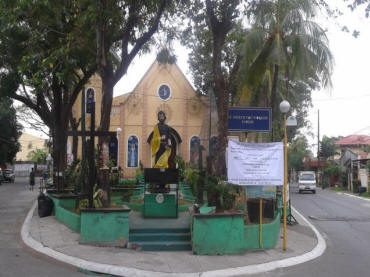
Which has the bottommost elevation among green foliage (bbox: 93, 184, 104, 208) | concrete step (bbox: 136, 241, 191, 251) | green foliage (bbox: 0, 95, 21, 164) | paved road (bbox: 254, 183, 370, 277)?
paved road (bbox: 254, 183, 370, 277)

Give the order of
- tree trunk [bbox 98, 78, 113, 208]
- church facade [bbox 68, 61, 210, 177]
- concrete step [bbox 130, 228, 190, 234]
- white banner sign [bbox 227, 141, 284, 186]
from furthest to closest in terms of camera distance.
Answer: church facade [bbox 68, 61, 210, 177]
tree trunk [bbox 98, 78, 113, 208]
concrete step [bbox 130, 228, 190, 234]
white banner sign [bbox 227, 141, 284, 186]

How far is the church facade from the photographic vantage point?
34750 millimetres

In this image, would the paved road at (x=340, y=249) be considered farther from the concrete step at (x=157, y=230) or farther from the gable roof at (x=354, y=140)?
the gable roof at (x=354, y=140)

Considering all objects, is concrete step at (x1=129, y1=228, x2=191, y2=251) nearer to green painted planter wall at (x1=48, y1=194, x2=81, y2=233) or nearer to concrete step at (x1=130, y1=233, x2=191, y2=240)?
concrete step at (x1=130, y1=233, x2=191, y2=240)

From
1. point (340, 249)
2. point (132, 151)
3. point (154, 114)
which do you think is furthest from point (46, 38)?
point (132, 151)

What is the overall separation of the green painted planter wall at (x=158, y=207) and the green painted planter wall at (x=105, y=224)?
2.35 m

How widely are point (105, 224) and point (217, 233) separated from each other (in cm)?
253

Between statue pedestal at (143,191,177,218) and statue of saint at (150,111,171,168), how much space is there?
3.56ft

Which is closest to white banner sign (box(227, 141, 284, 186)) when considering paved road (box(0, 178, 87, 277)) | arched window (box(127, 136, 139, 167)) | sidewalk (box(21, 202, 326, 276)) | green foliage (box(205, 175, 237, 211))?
green foliage (box(205, 175, 237, 211))

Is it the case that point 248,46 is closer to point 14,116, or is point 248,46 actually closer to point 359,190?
point 359,190

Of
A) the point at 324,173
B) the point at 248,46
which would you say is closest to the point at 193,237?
the point at 248,46

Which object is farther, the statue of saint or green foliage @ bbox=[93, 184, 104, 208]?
the statue of saint

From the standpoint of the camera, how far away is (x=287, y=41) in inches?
555

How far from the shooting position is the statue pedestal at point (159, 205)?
1197cm
